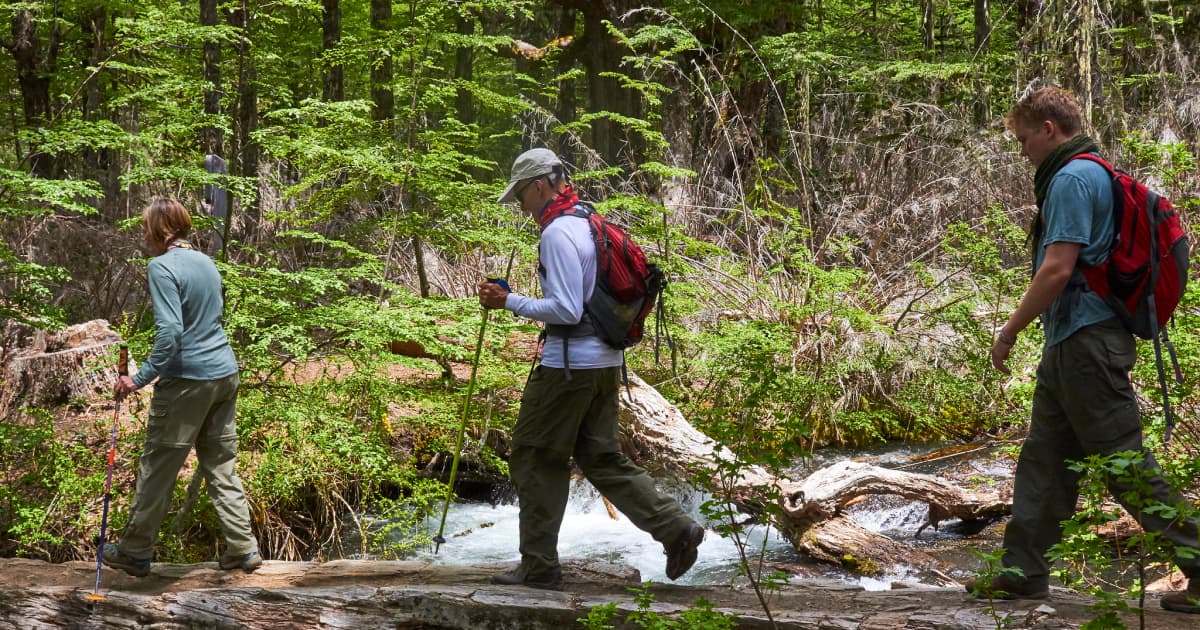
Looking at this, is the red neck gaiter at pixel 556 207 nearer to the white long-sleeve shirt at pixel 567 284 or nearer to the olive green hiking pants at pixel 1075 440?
the white long-sleeve shirt at pixel 567 284

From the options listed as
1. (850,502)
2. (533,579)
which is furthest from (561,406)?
(850,502)

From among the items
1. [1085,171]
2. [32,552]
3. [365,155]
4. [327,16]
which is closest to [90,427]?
[32,552]

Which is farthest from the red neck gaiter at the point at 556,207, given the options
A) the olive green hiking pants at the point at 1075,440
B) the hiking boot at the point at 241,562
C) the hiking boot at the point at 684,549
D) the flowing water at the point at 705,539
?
the flowing water at the point at 705,539

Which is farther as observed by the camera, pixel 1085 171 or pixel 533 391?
pixel 533 391

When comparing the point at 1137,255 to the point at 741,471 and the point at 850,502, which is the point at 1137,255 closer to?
the point at 850,502

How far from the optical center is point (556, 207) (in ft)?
13.5

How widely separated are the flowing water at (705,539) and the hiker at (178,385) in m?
2.36

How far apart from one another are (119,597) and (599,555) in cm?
364

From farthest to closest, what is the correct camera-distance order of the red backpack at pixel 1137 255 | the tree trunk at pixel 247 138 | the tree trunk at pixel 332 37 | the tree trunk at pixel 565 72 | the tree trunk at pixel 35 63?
the tree trunk at pixel 332 37
the tree trunk at pixel 35 63
the tree trunk at pixel 565 72
the tree trunk at pixel 247 138
the red backpack at pixel 1137 255

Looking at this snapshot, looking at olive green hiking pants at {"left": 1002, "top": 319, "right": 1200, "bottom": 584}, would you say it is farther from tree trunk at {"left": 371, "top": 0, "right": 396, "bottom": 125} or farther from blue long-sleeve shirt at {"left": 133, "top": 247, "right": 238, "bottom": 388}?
tree trunk at {"left": 371, "top": 0, "right": 396, "bottom": 125}

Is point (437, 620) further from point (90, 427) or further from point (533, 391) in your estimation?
point (90, 427)

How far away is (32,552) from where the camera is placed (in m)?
6.16

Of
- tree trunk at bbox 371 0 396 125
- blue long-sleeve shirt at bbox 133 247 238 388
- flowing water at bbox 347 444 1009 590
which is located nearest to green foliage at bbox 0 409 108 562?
flowing water at bbox 347 444 1009 590

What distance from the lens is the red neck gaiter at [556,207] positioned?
4.11m
